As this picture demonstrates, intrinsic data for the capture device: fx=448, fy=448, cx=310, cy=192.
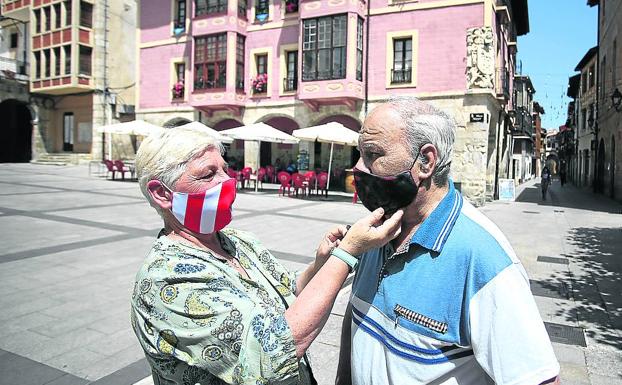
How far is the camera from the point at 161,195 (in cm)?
182

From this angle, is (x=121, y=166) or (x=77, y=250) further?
(x=121, y=166)

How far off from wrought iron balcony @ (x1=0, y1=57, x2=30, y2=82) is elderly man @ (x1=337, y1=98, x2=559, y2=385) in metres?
37.2

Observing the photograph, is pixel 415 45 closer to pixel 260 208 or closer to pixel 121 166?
pixel 260 208

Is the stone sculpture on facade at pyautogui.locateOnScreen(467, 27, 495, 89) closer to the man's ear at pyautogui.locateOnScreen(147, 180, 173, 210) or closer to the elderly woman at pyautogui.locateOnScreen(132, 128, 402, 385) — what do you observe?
the elderly woman at pyautogui.locateOnScreen(132, 128, 402, 385)

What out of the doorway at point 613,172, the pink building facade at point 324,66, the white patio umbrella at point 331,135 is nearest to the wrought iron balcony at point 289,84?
the pink building facade at point 324,66

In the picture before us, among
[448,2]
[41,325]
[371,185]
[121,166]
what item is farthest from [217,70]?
[371,185]

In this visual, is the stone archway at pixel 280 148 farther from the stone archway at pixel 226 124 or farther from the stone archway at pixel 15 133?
the stone archway at pixel 15 133

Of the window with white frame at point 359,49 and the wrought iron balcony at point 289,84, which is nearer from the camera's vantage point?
the window with white frame at point 359,49

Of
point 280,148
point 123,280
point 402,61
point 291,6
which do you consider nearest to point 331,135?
point 402,61

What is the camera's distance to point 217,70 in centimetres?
2308

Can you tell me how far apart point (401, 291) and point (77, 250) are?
730cm

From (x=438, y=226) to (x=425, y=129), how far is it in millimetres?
338

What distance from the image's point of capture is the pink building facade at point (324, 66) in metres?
17.8

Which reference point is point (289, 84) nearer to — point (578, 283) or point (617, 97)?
point (617, 97)
